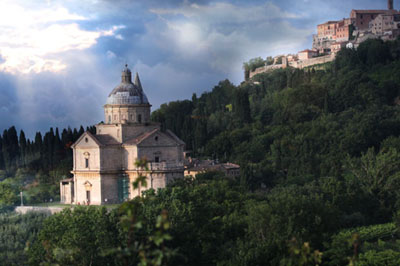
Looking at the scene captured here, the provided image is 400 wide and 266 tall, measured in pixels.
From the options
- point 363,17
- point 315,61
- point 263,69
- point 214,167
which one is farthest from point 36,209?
point 363,17

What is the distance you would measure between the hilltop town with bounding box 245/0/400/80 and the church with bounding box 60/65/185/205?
49498mm

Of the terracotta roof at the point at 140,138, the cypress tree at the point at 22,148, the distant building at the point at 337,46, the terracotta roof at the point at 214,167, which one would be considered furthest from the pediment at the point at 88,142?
the distant building at the point at 337,46

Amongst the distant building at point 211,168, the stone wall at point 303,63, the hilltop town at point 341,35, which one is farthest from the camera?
the hilltop town at point 341,35

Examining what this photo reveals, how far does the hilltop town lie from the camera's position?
87875 mm

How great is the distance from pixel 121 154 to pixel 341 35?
60053 millimetres

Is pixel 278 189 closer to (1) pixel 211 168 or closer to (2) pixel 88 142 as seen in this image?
(1) pixel 211 168

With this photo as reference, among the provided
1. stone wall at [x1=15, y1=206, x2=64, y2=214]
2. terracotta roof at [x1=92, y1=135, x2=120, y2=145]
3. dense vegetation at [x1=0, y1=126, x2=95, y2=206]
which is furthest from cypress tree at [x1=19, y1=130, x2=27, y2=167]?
terracotta roof at [x1=92, y1=135, x2=120, y2=145]

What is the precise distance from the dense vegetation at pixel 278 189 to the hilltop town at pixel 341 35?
646 centimetres

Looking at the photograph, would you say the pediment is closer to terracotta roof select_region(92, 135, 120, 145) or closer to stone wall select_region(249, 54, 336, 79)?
terracotta roof select_region(92, 135, 120, 145)

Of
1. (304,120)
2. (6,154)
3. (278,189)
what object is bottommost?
(278,189)

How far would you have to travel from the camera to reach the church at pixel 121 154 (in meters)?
39.9

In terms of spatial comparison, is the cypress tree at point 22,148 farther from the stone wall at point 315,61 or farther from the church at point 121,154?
the stone wall at point 315,61

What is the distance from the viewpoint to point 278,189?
143 feet

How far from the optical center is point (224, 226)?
28750mm
